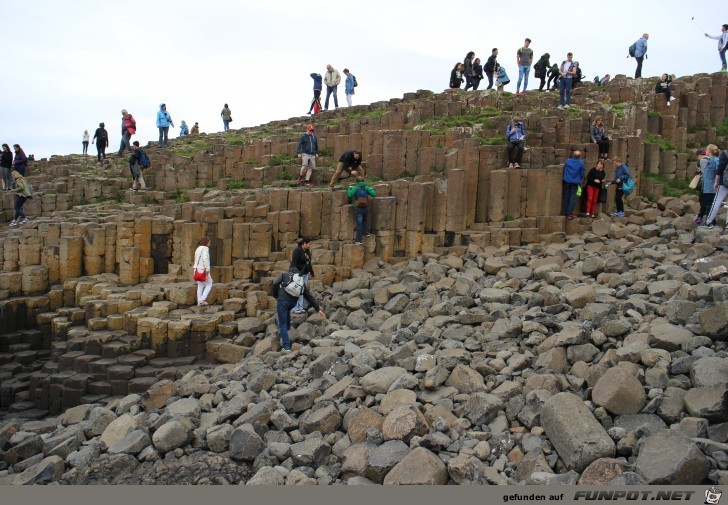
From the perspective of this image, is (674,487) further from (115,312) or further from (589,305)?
(115,312)

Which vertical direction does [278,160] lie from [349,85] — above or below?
below

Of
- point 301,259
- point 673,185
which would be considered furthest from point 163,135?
point 673,185

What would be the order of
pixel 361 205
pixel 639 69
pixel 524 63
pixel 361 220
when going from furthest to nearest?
1. pixel 639 69
2. pixel 524 63
3. pixel 361 220
4. pixel 361 205

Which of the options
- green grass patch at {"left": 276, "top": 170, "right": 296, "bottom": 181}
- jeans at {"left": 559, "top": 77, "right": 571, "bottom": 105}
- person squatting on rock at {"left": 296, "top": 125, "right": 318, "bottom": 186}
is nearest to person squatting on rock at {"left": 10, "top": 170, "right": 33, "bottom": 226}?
green grass patch at {"left": 276, "top": 170, "right": 296, "bottom": 181}

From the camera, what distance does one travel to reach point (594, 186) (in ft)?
56.0

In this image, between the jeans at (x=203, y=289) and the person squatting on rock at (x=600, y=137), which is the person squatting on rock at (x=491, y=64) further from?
the jeans at (x=203, y=289)

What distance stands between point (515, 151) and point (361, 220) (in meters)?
4.43

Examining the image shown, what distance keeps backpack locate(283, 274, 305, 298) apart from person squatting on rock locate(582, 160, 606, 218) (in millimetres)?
8143

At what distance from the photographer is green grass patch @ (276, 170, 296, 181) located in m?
20.2

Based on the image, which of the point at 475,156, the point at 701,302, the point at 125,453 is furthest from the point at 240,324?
the point at 701,302

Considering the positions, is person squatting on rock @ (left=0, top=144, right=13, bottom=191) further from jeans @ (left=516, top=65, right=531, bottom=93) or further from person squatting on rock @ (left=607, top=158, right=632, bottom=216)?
person squatting on rock @ (left=607, top=158, right=632, bottom=216)

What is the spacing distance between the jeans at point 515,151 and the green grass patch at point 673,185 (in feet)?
14.3

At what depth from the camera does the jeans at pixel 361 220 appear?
1636 centimetres

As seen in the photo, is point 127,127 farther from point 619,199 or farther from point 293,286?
point 619,199
